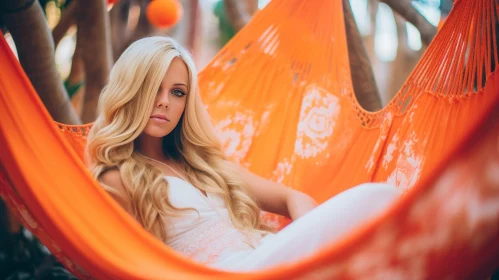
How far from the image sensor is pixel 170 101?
3.75ft

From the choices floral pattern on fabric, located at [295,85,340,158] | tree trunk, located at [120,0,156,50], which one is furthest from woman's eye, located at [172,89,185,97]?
tree trunk, located at [120,0,156,50]

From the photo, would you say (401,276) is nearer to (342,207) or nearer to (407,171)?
(342,207)

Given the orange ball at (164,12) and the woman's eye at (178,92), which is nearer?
the woman's eye at (178,92)

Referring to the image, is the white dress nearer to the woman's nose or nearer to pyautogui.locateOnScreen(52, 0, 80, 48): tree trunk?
the woman's nose

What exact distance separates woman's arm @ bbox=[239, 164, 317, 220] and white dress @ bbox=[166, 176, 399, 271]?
105 millimetres

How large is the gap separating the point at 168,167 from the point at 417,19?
932mm

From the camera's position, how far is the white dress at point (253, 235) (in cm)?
89

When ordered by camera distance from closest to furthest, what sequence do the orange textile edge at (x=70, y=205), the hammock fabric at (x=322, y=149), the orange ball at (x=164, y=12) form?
the hammock fabric at (x=322, y=149) < the orange textile edge at (x=70, y=205) < the orange ball at (x=164, y=12)

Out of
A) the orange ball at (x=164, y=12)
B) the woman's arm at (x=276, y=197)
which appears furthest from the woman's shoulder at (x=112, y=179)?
the orange ball at (x=164, y=12)

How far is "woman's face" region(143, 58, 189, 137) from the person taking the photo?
3.71 ft

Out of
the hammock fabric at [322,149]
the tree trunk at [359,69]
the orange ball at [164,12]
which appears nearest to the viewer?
the hammock fabric at [322,149]

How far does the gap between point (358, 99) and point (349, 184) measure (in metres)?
0.39

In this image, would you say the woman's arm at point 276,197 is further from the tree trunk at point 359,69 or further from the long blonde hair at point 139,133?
the tree trunk at point 359,69

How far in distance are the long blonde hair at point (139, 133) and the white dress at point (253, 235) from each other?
0.09ft
